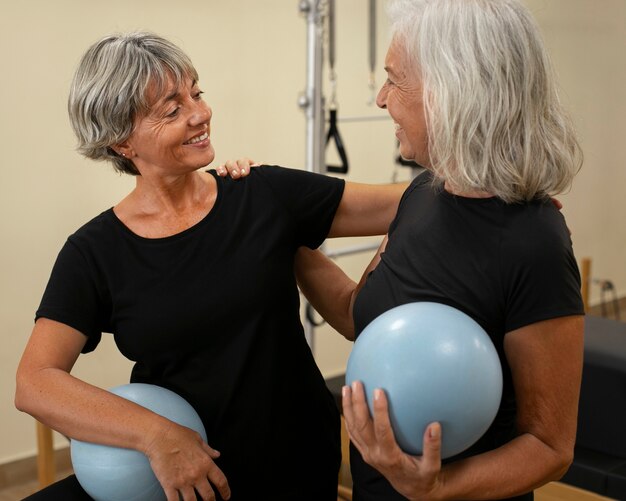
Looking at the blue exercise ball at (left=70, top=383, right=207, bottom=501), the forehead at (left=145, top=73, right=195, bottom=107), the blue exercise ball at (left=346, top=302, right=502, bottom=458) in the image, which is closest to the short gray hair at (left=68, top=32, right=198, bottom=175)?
the forehead at (left=145, top=73, right=195, bottom=107)

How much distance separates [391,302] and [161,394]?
522 mm

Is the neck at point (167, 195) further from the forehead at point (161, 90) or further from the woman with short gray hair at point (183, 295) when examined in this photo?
the forehead at point (161, 90)

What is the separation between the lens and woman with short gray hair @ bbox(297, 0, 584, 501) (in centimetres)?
125

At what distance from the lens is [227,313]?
171cm

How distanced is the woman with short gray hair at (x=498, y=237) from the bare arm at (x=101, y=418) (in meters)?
0.45

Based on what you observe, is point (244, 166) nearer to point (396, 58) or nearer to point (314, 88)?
point (396, 58)

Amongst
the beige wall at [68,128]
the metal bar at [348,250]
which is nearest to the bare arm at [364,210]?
the beige wall at [68,128]

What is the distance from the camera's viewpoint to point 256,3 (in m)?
3.80

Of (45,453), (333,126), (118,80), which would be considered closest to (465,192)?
(118,80)

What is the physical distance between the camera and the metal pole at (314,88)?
3.11 m

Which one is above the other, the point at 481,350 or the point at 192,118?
the point at 192,118

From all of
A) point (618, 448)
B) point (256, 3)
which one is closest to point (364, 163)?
point (256, 3)

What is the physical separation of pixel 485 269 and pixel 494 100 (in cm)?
25

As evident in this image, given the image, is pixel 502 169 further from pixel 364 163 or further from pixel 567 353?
pixel 364 163
